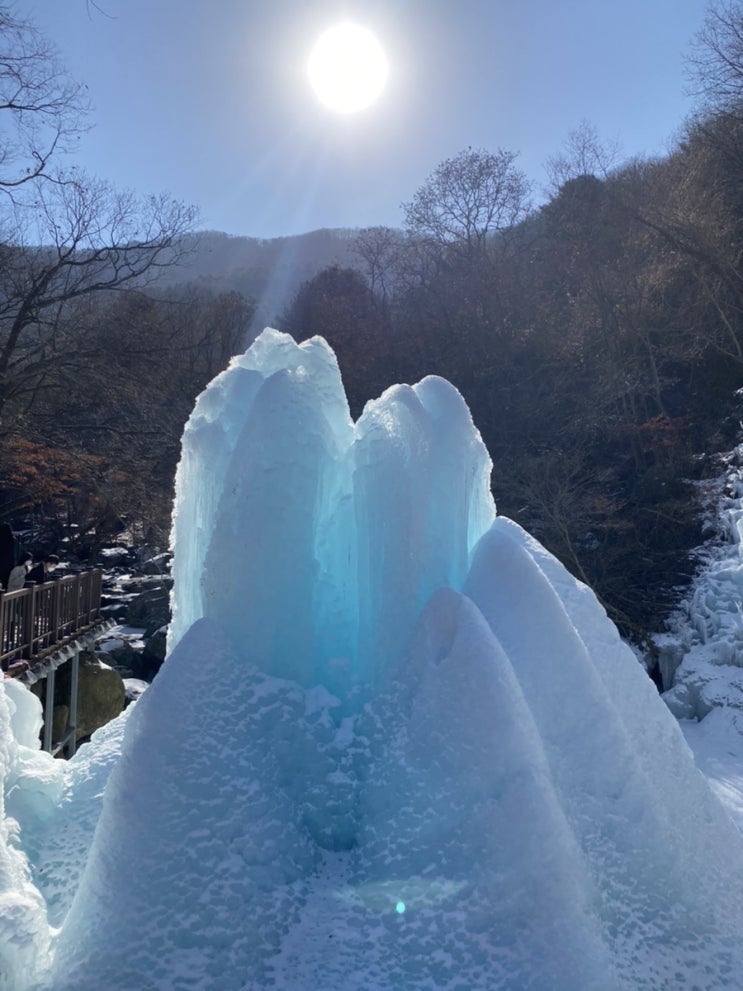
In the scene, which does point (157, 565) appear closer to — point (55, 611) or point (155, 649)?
point (155, 649)

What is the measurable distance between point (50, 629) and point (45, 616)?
26 cm

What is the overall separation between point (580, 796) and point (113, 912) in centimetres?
182

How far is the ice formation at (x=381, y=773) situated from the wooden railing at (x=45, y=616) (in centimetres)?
727

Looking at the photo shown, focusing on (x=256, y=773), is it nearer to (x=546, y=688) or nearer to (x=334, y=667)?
(x=334, y=667)

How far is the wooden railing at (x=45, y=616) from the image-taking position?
10023mm

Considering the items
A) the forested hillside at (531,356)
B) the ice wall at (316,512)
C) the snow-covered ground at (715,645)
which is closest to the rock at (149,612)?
the forested hillside at (531,356)

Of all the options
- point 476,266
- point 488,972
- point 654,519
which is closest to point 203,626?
point 488,972

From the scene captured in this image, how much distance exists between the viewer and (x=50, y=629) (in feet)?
38.2

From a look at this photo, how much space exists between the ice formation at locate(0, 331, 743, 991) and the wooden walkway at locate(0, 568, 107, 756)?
724 cm

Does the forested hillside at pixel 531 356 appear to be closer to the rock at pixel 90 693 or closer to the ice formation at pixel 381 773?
the rock at pixel 90 693

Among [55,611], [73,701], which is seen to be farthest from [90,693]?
[55,611]

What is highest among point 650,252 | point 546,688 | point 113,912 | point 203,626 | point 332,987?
point 650,252

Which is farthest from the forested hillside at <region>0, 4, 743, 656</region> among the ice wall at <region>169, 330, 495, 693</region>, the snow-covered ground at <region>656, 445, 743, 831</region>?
the ice wall at <region>169, 330, 495, 693</region>

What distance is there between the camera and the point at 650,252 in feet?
71.1
